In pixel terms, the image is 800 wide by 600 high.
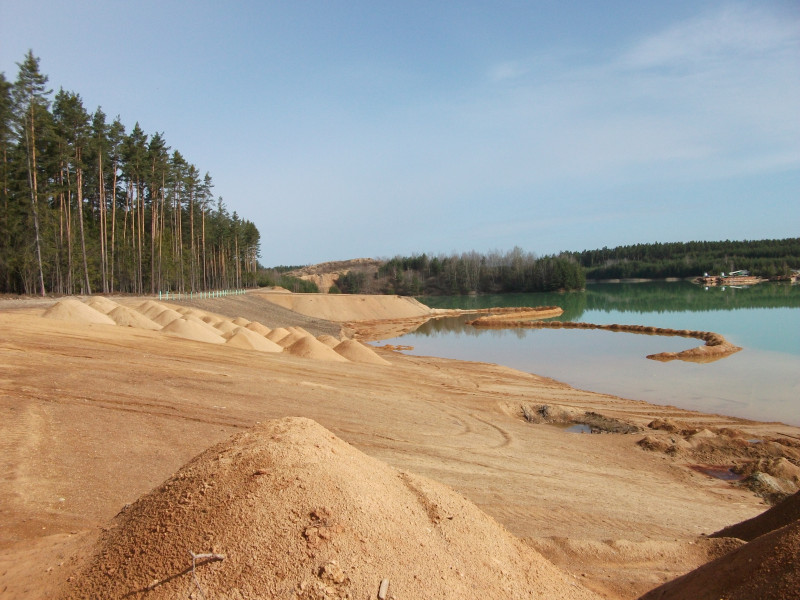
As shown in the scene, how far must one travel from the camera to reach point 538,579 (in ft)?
17.5

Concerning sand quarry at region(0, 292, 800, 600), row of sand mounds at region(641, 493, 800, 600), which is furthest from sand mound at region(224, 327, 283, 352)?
row of sand mounds at region(641, 493, 800, 600)

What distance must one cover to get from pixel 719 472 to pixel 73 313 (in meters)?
21.6

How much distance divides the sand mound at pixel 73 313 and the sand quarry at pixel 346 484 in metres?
0.10

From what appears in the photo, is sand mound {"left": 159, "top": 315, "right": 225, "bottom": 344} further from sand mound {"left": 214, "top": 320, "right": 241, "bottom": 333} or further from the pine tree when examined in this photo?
the pine tree

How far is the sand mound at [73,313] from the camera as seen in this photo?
20.1m

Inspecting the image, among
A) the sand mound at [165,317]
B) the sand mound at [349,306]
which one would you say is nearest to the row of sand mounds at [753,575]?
the sand mound at [165,317]

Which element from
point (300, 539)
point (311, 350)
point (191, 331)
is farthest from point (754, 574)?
point (191, 331)

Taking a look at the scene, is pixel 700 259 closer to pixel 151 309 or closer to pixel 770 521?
pixel 151 309

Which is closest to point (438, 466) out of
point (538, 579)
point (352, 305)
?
point (538, 579)

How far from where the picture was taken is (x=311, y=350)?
24500mm

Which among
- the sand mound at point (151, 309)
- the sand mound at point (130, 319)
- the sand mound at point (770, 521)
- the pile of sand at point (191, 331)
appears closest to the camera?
the sand mound at point (770, 521)

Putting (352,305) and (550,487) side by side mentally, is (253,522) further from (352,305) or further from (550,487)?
(352,305)

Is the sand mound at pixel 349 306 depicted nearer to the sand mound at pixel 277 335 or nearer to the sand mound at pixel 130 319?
the sand mound at pixel 277 335

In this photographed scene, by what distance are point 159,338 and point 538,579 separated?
1695 cm
